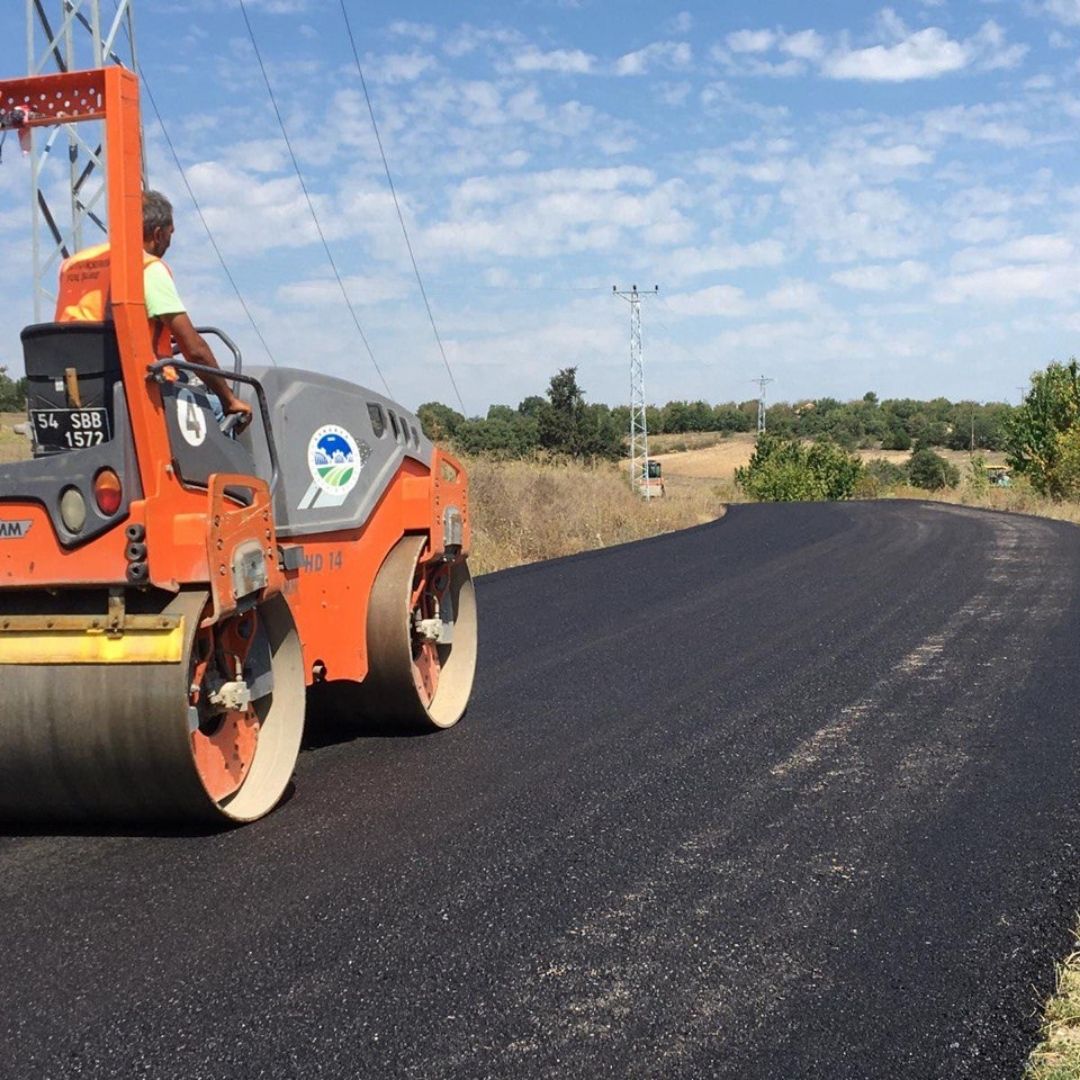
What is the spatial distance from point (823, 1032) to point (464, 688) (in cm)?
332

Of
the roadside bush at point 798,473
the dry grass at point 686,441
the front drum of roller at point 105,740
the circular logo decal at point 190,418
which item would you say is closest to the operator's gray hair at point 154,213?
the circular logo decal at point 190,418

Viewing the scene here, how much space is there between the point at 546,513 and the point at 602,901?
14.1m

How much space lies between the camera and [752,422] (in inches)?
5256

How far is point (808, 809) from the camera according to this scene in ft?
14.8

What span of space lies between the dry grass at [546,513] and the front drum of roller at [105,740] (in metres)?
9.99

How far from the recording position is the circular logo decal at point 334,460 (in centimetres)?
498

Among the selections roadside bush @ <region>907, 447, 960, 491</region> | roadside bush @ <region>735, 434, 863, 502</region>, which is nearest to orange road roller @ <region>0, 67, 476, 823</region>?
roadside bush @ <region>735, 434, 863, 502</region>

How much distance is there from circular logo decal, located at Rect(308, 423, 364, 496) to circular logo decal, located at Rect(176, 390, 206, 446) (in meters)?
0.90

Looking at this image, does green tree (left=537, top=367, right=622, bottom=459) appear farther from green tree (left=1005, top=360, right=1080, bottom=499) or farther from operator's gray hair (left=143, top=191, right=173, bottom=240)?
operator's gray hair (left=143, top=191, right=173, bottom=240)

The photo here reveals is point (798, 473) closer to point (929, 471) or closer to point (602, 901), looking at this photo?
point (929, 471)

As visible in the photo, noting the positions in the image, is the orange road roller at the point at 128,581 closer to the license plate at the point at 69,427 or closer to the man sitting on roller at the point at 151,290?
the license plate at the point at 69,427

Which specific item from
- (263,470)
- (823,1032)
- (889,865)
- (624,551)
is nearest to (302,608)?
(263,470)

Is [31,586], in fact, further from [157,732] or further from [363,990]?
[363,990]

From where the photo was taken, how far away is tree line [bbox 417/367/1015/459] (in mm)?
55875
